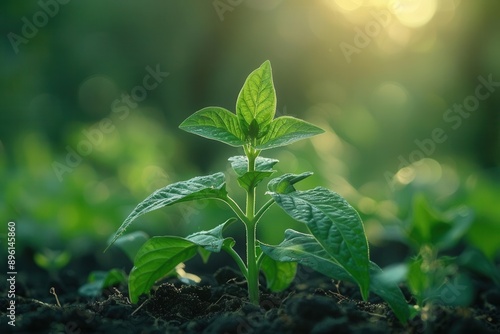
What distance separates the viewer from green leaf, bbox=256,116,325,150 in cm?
130

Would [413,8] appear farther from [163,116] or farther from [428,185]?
[163,116]

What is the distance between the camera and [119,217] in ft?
10.4

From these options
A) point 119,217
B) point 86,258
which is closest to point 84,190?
point 119,217

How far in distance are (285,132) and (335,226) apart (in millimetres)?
319

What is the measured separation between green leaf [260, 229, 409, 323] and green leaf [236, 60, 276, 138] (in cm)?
24

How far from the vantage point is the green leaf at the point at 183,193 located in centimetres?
117

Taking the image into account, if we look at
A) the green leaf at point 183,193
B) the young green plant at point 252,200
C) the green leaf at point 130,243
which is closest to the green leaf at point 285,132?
the young green plant at point 252,200

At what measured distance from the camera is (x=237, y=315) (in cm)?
115

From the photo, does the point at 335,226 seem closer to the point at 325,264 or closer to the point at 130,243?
the point at 325,264

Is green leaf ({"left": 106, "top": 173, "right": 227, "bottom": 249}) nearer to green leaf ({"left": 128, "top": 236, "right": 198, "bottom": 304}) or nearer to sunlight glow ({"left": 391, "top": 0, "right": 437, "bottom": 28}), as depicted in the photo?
green leaf ({"left": 128, "top": 236, "right": 198, "bottom": 304})

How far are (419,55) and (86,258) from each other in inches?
165

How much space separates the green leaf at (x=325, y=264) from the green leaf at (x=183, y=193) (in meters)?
0.15

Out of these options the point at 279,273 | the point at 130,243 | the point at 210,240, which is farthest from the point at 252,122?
the point at 130,243

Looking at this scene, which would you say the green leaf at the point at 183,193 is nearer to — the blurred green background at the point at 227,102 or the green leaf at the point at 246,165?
the green leaf at the point at 246,165
